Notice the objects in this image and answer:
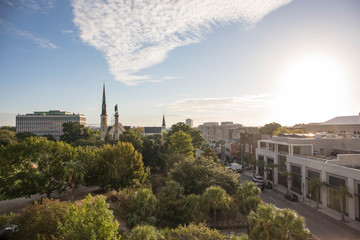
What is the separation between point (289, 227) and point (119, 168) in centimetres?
2519

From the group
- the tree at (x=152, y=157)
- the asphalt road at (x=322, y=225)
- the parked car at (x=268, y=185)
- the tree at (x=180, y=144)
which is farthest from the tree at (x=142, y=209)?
the tree at (x=180, y=144)

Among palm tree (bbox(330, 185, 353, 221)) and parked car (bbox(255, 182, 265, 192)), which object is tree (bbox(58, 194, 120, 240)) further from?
parked car (bbox(255, 182, 265, 192))

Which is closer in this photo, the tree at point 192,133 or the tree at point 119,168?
the tree at point 119,168

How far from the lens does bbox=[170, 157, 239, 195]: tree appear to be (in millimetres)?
29148

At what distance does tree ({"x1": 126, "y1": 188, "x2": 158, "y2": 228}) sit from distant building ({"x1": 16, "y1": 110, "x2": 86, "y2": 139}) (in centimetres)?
16291

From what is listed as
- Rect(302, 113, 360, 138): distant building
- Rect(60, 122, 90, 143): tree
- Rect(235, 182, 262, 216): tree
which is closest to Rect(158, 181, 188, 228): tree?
Rect(235, 182, 262, 216): tree

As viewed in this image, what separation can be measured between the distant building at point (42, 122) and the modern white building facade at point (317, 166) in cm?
16002

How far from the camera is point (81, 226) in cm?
1310

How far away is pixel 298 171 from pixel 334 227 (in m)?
13.4

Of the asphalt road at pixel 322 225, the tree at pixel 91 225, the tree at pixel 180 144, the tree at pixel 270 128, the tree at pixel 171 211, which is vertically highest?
the tree at pixel 270 128

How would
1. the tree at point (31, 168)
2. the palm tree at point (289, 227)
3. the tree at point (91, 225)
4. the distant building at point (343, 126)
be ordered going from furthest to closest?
the distant building at point (343, 126), the tree at point (31, 168), the palm tree at point (289, 227), the tree at point (91, 225)

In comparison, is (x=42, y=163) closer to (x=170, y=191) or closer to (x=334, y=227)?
(x=170, y=191)

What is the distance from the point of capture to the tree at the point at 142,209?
20.3 metres

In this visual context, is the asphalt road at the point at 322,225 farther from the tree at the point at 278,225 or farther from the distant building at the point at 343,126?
the distant building at the point at 343,126
